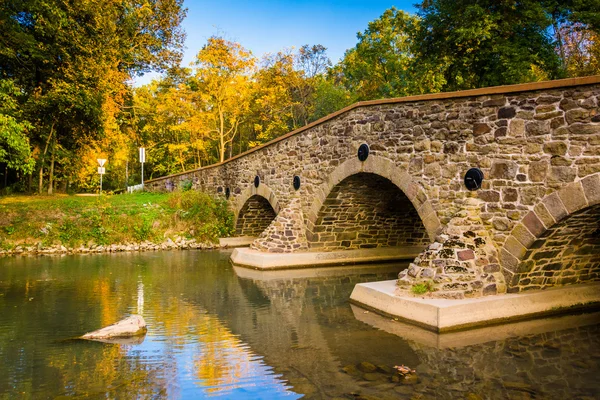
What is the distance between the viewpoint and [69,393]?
4.89 meters

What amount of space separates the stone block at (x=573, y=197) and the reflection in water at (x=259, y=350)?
1.89 m

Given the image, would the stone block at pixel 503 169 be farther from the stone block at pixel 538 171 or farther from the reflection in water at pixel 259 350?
the reflection in water at pixel 259 350

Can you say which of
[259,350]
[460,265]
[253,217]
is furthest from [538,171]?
[253,217]

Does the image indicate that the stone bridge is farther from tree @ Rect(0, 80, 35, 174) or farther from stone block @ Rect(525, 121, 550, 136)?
tree @ Rect(0, 80, 35, 174)

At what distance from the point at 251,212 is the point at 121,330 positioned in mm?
12371

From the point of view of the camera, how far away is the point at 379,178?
12188mm

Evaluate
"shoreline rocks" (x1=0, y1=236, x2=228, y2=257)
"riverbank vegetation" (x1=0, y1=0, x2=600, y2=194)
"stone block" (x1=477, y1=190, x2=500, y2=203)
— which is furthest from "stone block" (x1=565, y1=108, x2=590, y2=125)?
"shoreline rocks" (x1=0, y1=236, x2=228, y2=257)

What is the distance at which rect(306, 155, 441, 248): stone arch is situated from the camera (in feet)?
31.1

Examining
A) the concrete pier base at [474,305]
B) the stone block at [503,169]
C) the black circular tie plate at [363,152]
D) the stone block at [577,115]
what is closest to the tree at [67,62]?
the black circular tie plate at [363,152]

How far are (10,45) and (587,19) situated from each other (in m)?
19.7

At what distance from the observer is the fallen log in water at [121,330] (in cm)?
689

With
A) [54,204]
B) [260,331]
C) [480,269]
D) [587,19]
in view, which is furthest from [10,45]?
[587,19]

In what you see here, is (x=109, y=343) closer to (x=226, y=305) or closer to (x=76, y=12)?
(x=226, y=305)

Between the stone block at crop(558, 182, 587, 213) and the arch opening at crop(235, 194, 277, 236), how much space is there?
1268 cm
